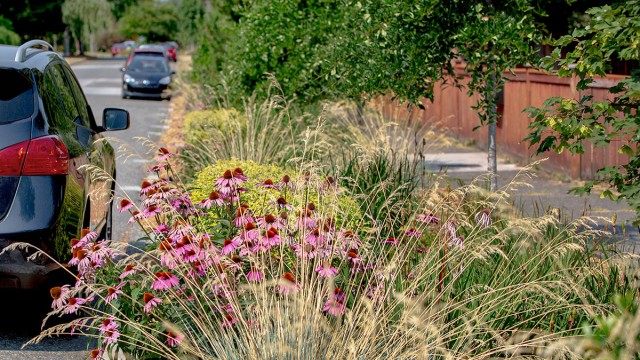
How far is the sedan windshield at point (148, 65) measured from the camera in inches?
1304

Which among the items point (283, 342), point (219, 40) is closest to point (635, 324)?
point (283, 342)

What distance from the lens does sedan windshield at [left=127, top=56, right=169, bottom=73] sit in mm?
33125

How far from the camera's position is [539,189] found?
43.3ft

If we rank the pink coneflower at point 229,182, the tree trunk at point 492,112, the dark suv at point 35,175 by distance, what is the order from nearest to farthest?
the pink coneflower at point 229,182 → the dark suv at point 35,175 → the tree trunk at point 492,112

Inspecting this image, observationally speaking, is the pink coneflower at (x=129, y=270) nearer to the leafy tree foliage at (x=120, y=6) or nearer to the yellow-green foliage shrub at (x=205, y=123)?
the yellow-green foliage shrub at (x=205, y=123)

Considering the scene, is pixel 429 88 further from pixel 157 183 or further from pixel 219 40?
pixel 219 40

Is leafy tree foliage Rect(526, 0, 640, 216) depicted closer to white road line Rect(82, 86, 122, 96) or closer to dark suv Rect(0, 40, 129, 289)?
dark suv Rect(0, 40, 129, 289)

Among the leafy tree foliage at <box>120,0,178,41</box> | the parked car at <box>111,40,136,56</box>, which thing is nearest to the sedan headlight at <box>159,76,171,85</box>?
the parked car at <box>111,40,136,56</box>

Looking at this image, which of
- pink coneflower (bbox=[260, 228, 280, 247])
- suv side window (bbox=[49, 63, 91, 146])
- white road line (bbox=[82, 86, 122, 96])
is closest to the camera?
pink coneflower (bbox=[260, 228, 280, 247])

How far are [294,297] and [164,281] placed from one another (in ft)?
2.35

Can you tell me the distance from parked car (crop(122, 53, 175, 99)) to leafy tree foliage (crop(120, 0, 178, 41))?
9761 centimetres

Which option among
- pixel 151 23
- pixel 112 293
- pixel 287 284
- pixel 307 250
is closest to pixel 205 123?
pixel 307 250

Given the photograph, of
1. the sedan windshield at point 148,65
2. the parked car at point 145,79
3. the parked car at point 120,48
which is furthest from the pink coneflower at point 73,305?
the parked car at point 120,48

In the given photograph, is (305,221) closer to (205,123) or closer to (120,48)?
(205,123)
